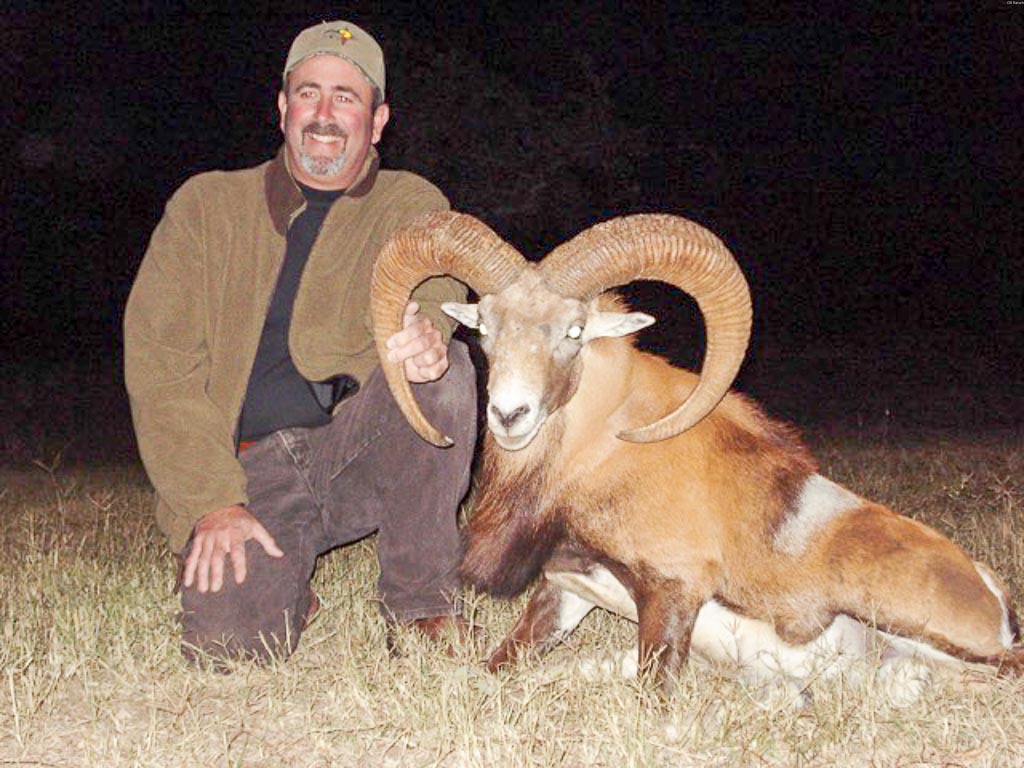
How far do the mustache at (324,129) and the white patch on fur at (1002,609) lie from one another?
315cm

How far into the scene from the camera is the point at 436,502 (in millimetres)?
5016

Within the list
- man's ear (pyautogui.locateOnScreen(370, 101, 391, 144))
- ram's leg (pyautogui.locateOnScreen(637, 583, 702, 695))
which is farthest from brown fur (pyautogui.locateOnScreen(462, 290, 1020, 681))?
man's ear (pyautogui.locateOnScreen(370, 101, 391, 144))

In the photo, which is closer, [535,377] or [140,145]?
[535,377]

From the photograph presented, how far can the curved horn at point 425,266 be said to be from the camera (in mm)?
4797

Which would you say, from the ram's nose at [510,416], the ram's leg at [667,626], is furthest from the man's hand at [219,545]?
the ram's leg at [667,626]

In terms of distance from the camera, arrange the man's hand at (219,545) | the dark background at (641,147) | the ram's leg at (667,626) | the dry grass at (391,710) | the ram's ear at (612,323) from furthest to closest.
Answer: the dark background at (641,147) → the ram's ear at (612,323) → the man's hand at (219,545) → the ram's leg at (667,626) → the dry grass at (391,710)

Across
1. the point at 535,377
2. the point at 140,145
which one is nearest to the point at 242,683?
the point at 535,377

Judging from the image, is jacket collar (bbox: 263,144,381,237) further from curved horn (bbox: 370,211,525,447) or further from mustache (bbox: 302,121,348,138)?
curved horn (bbox: 370,211,525,447)

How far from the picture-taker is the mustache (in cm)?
512

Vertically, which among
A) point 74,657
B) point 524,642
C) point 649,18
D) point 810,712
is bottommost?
point 74,657

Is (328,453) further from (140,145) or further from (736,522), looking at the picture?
(140,145)

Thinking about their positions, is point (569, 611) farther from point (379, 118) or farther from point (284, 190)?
point (379, 118)

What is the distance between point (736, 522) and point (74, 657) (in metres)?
2.61

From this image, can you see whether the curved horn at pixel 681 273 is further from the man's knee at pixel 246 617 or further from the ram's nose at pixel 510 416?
the man's knee at pixel 246 617
